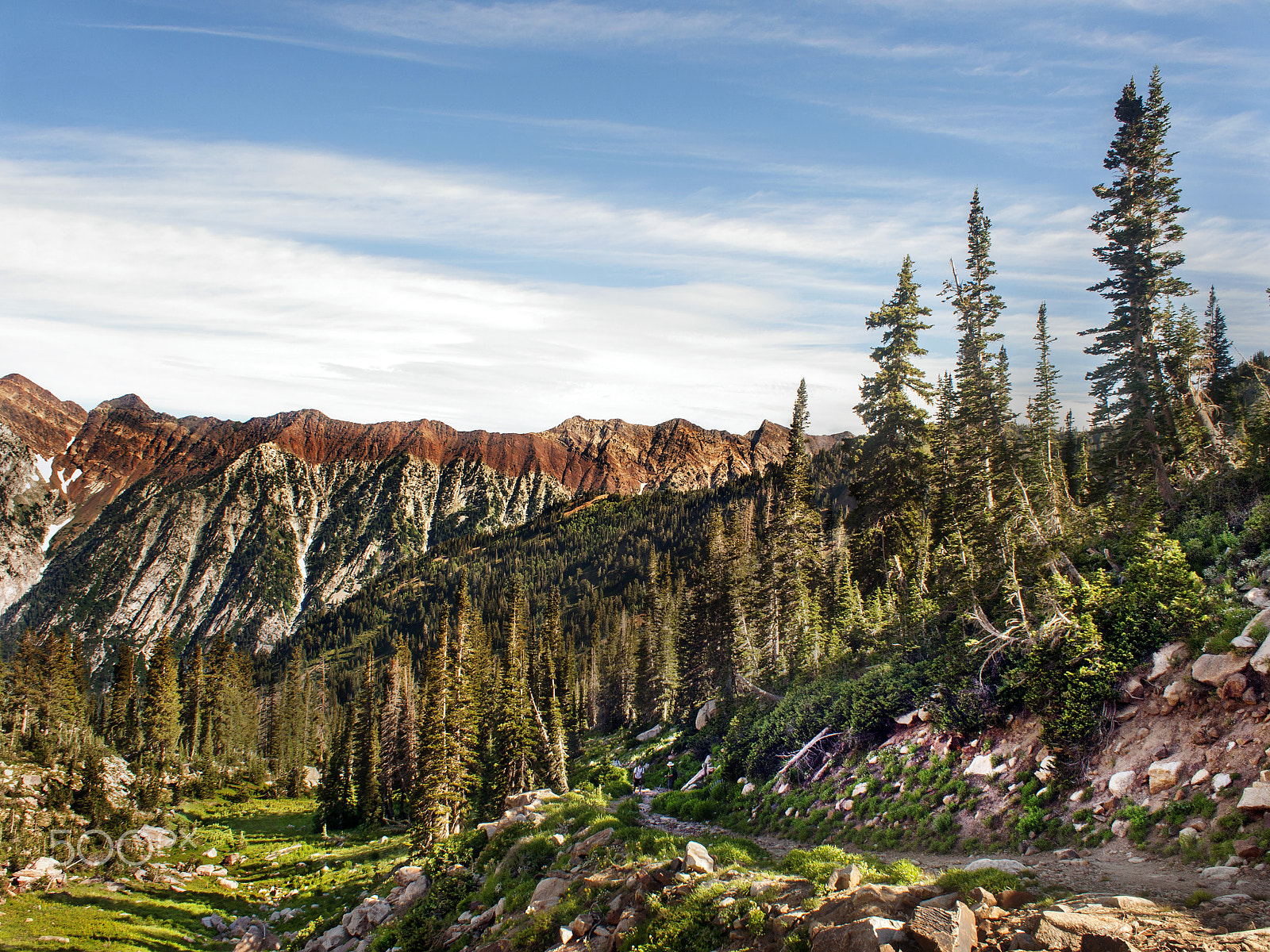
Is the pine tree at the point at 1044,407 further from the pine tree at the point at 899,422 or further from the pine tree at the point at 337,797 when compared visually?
the pine tree at the point at 337,797

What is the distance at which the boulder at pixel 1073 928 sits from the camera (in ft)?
23.3

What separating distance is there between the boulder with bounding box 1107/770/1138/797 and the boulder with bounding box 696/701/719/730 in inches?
1246

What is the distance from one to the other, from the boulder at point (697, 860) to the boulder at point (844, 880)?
326 centimetres

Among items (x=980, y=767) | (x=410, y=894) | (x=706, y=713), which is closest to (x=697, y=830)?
(x=980, y=767)

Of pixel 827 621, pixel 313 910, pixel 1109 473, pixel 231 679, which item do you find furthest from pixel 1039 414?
pixel 231 679

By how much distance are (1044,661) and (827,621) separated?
95.0 feet

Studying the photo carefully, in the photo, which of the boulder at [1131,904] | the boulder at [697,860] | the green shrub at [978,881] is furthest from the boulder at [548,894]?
the boulder at [1131,904]

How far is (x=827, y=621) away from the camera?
44.5 m

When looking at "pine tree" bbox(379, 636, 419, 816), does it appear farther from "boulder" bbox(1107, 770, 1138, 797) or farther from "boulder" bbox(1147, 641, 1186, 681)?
"boulder" bbox(1147, 641, 1186, 681)

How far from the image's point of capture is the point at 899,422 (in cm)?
3625

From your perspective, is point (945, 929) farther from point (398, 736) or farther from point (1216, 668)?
point (398, 736)

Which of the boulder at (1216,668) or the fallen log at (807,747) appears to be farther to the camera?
the fallen log at (807,747)

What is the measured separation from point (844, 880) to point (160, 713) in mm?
83798

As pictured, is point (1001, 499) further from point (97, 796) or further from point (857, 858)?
point (97, 796)
